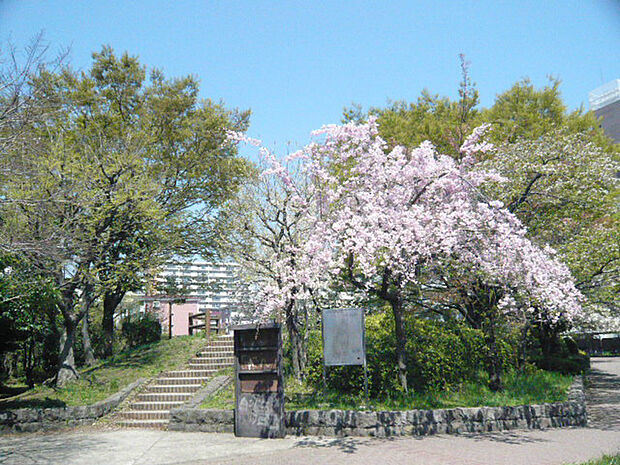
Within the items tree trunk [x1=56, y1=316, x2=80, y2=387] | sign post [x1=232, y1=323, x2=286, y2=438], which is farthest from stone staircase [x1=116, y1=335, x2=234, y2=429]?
tree trunk [x1=56, y1=316, x2=80, y2=387]

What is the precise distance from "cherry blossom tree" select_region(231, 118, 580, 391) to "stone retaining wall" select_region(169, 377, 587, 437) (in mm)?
1407

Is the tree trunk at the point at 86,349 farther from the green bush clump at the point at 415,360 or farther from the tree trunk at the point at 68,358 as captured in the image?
the green bush clump at the point at 415,360

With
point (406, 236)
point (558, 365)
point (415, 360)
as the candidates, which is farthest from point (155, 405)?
point (558, 365)

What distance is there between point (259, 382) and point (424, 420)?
336 centimetres

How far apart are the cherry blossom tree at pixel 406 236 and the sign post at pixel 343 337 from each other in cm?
68

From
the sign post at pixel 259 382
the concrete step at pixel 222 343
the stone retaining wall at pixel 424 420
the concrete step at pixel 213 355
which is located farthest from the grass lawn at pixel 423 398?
the concrete step at pixel 222 343

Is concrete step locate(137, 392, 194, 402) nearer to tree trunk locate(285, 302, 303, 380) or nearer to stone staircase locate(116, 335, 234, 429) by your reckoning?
stone staircase locate(116, 335, 234, 429)

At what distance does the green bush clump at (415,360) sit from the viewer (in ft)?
37.7

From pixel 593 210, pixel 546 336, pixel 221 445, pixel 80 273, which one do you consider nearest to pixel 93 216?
pixel 80 273

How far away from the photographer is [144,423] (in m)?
11.5

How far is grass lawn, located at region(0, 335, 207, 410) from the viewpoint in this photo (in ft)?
41.5

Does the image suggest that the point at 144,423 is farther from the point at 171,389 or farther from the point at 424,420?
the point at 424,420

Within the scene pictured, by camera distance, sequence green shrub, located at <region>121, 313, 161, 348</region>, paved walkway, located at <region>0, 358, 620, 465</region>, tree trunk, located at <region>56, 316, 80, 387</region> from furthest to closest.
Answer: green shrub, located at <region>121, 313, 161, 348</region> → tree trunk, located at <region>56, 316, 80, 387</region> → paved walkway, located at <region>0, 358, 620, 465</region>

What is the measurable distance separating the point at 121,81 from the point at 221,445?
15789 millimetres
